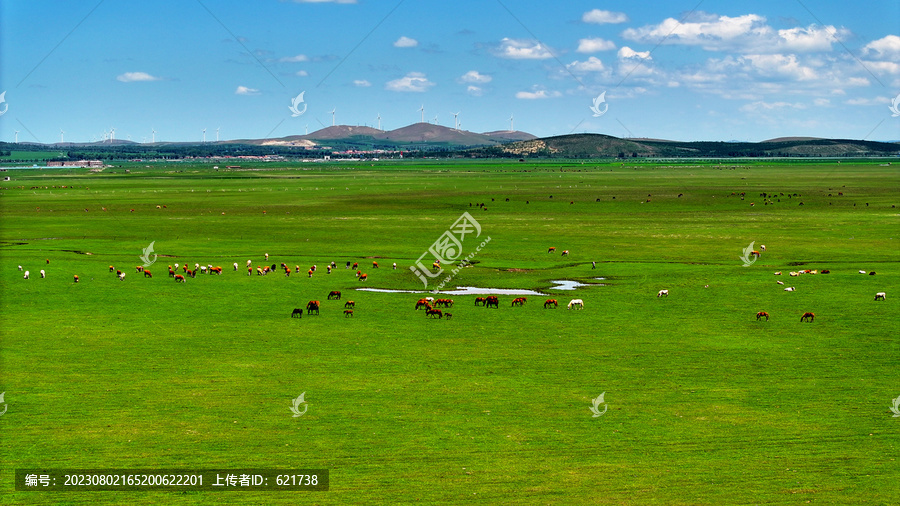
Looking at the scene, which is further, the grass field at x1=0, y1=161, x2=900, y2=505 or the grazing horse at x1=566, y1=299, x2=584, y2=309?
the grazing horse at x1=566, y1=299, x2=584, y2=309

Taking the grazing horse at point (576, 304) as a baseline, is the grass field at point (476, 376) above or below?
below

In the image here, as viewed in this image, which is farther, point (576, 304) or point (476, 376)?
point (576, 304)

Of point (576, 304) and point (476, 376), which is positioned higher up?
point (576, 304)

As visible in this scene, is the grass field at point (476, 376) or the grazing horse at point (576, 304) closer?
the grass field at point (476, 376)

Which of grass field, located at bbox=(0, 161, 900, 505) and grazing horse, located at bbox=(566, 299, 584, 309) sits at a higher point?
grazing horse, located at bbox=(566, 299, 584, 309)

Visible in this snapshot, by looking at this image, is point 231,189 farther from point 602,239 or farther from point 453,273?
point 453,273

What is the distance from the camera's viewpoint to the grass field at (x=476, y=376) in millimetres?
20812

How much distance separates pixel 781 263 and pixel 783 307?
704 inches

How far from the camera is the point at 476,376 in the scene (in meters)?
29.8

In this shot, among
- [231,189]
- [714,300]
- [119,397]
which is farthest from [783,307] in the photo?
[231,189]

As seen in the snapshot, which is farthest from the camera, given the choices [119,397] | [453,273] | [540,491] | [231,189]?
[231,189]

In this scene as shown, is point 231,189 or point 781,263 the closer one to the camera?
point 781,263

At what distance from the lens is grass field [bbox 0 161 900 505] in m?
20.8

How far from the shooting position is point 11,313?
134 feet
